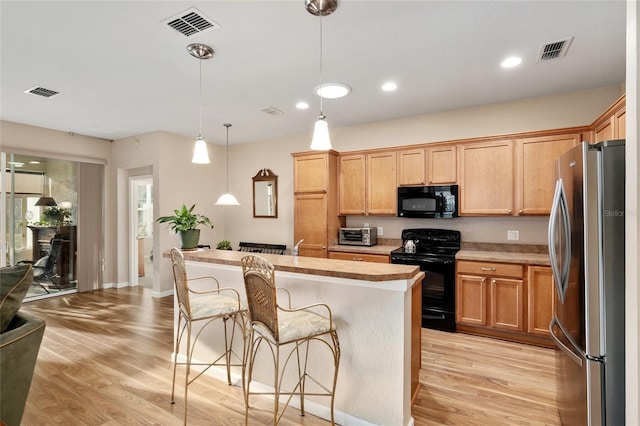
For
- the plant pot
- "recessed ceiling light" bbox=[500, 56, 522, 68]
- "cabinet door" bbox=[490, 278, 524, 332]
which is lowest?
"cabinet door" bbox=[490, 278, 524, 332]

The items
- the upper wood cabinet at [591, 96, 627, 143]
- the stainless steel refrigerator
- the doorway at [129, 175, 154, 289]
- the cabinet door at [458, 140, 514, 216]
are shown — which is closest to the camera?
the stainless steel refrigerator

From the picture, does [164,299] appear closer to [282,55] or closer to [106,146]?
A: [106,146]

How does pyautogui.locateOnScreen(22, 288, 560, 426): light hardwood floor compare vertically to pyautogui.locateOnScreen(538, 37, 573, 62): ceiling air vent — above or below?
below

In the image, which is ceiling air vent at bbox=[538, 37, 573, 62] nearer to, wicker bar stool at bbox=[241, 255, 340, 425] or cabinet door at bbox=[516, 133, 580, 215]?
cabinet door at bbox=[516, 133, 580, 215]

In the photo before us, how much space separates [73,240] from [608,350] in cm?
700

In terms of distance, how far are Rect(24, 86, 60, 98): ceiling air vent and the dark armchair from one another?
9.09 ft

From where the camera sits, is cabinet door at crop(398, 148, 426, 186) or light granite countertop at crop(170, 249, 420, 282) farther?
cabinet door at crop(398, 148, 426, 186)

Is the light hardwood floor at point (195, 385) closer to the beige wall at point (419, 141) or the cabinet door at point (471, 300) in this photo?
the cabinet door at point (471, 300)

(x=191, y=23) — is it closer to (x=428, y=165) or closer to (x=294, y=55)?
(x=294, y=55)

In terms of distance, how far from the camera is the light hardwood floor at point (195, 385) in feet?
7.22

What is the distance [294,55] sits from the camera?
2768 mm

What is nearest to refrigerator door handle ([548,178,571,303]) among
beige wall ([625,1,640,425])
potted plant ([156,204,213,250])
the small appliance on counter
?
beige wall ([625,1,640,425])

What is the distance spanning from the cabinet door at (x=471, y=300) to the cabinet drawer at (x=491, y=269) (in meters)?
0.07

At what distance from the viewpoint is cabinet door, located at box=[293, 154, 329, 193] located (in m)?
4.65
